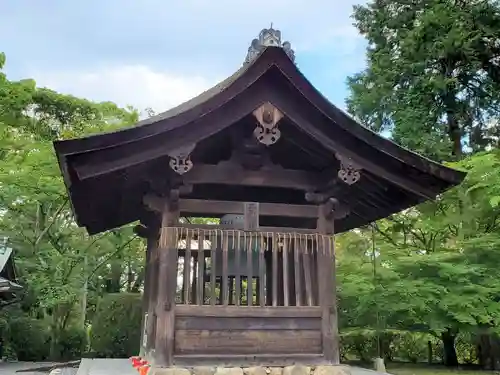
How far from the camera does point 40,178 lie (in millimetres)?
15352

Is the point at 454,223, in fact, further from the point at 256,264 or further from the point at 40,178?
the point at 40,178

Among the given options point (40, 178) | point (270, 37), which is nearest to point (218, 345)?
point (270, 37)

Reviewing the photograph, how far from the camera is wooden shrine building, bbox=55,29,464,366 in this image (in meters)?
4.74

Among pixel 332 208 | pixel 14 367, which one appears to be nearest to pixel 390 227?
pixel 332 208

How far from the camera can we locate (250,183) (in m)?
5.36

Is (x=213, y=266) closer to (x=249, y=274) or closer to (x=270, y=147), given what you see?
(x=249, y=274)

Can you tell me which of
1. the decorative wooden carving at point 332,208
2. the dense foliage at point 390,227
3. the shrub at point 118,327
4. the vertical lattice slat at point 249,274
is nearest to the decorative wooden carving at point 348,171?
the decorative wooden carving at point 332,208

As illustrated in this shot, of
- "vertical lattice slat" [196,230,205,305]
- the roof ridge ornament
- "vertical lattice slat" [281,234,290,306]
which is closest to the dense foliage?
"vertical lattice slat" [281,234,290,306]

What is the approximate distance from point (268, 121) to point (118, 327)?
13.9 metres

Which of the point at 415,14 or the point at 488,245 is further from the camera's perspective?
the point at 415,14

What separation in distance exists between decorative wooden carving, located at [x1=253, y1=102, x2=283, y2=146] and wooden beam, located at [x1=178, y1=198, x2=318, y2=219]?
2.74 ft

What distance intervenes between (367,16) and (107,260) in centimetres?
1336

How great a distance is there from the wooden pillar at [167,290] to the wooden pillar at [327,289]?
152 cm

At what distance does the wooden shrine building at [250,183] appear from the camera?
474cm
